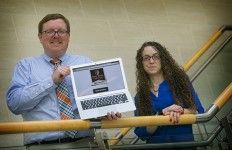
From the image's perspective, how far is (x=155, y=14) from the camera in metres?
5.27

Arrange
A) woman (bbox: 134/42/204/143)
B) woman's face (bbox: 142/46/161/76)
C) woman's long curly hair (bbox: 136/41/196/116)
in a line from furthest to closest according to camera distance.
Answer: woman's face (bbox: 142/46/161/76), woman's long curly hair (bbox: 136/41/196/116), woman (bbox: 134/42/204/143)

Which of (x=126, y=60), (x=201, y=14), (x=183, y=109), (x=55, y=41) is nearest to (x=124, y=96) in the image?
(x=183, y=109)

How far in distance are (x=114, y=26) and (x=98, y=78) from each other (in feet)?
8.94

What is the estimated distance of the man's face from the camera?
109 inches

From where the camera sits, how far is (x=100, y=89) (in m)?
2.29

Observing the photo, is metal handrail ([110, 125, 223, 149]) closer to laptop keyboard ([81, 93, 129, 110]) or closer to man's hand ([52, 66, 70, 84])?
laptop keyboard ([81, 93, 129, 110])

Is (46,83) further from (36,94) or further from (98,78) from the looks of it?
(98,78)

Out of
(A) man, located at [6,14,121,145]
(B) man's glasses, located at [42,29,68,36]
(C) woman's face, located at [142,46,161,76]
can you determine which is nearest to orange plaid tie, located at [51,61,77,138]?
(A) man, located at [6,14,121,145]

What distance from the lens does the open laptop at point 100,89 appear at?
223cm

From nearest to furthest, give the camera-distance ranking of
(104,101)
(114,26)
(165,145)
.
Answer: (104,101) → (165,145) → (114,26)

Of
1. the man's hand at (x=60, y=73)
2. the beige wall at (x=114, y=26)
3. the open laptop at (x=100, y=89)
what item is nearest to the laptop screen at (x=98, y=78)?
the open laptop at (x=100, y=89)

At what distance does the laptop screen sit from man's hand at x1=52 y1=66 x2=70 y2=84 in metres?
0.11

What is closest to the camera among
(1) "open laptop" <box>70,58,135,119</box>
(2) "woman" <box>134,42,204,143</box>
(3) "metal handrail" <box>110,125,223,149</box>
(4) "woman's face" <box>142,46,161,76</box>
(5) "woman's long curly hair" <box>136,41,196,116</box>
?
(1) "open laptop" <box>70,58,135,119</box>

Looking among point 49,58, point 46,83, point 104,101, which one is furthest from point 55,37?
point 104,101
